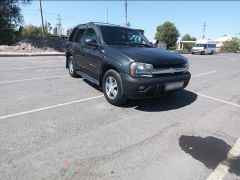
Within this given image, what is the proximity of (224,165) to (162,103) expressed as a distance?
111 inches

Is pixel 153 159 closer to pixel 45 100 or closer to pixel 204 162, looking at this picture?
pixel 204 162

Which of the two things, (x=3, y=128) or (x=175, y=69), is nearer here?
(x=3, y=128)

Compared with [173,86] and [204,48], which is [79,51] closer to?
[173,86]

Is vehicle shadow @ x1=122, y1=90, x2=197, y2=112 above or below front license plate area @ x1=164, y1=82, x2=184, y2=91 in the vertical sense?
below

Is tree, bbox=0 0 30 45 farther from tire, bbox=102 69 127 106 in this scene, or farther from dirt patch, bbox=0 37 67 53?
tire, bbox=102 69 127 106

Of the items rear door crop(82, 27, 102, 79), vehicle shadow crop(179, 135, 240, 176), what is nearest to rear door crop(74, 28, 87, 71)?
rear door crop(82, 27, 102, 79)

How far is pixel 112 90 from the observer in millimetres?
5762

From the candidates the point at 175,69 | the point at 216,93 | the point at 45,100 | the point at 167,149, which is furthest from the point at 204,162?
the point at 216,93

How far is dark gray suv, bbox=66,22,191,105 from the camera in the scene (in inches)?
201

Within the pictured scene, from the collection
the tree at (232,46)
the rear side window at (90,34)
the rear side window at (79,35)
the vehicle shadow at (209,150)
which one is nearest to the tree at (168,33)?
the tree at (232,46)

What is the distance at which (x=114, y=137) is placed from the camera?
13.5 feet

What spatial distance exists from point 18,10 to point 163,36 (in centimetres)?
4707

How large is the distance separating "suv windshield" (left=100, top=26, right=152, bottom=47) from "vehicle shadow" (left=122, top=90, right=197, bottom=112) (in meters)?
1.52

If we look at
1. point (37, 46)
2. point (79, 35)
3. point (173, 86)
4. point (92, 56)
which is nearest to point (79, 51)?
point (79, 35)
